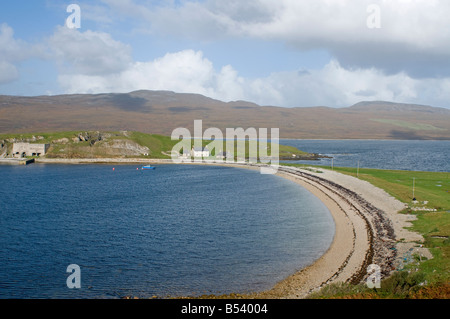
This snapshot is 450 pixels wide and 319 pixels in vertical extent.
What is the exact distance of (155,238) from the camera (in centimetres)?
3250

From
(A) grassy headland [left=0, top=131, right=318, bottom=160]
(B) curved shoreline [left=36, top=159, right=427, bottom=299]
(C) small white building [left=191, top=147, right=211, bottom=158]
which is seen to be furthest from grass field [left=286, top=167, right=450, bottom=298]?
(A) grassy headland [left=0, top=131, right=318, bottom=160]

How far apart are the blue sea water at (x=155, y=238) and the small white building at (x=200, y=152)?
50.5m

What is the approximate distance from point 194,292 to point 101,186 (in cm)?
Answer: 4715

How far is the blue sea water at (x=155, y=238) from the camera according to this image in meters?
22.7

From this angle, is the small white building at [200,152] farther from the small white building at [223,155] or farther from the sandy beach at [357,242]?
the sandy beach at [357,242]

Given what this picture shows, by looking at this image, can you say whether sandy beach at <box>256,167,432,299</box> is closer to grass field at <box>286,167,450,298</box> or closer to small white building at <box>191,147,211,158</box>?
grass field at <box>286,167,450,298</box>

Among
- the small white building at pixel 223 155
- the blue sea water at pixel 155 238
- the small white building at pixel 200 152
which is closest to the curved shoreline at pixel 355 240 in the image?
the blue sea water at pixel 155 238

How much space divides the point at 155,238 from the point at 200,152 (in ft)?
269

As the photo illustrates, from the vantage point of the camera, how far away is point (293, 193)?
185 ft

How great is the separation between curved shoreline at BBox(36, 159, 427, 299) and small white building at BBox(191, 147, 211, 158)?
5900 centimetres

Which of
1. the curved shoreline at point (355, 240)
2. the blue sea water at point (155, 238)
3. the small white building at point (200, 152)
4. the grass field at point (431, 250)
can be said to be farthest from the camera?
the small white building at point (200, 152)

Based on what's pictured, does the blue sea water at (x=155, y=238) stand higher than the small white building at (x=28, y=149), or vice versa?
the small white building at (x=28, y=149)

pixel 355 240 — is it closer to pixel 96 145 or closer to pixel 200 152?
pixel 200 152

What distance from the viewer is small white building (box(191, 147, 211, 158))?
114 metres
